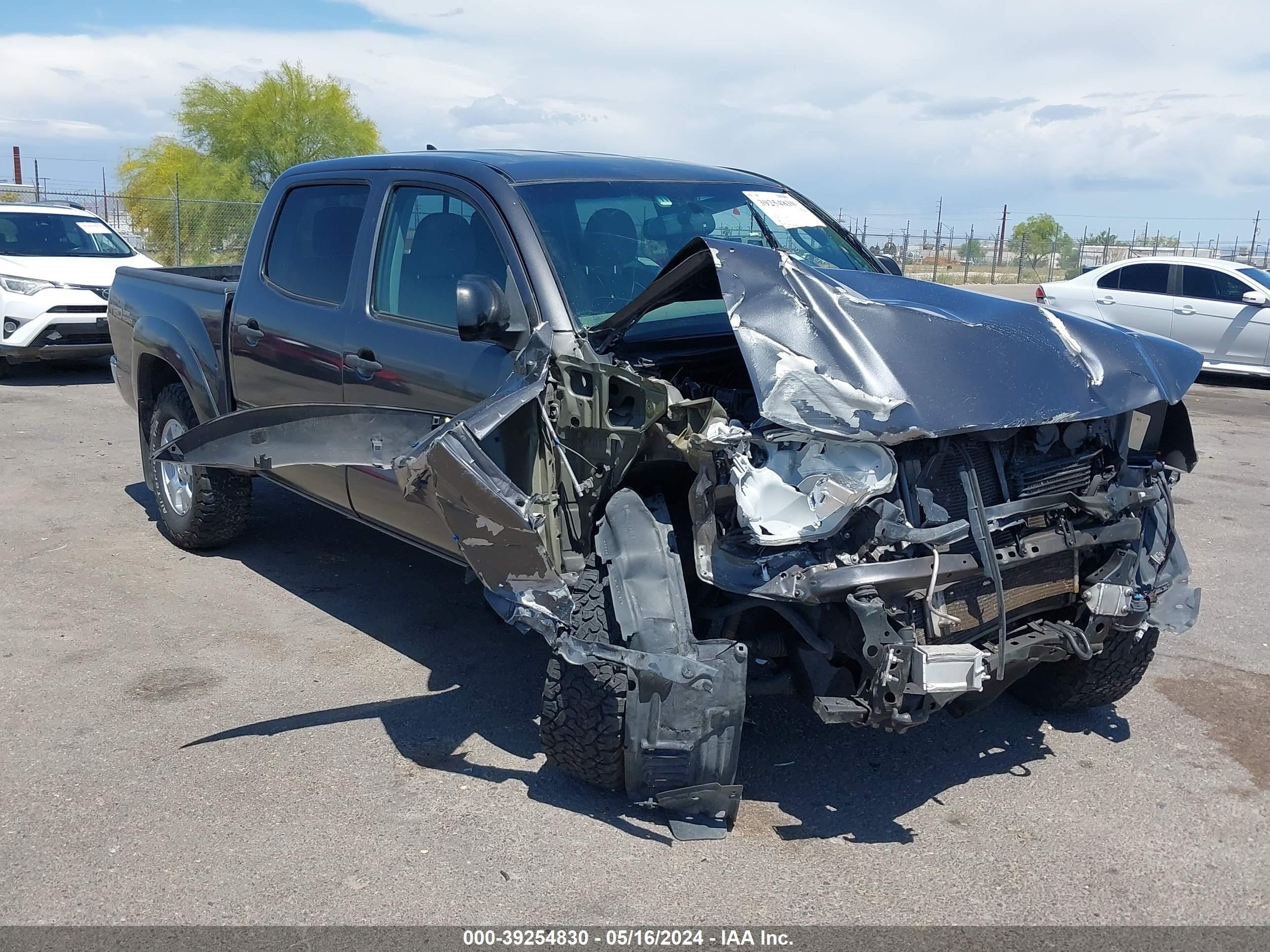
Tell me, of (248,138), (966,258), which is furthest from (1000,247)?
(248,138)

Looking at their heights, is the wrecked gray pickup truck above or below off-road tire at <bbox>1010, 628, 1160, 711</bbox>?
above

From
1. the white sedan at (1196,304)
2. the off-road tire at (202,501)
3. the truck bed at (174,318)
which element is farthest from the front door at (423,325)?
the white sedan at (1196,304)

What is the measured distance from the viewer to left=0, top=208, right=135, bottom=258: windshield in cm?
1228

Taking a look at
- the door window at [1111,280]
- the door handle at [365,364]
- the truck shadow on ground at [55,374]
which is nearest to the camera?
the door handle at [365,364]

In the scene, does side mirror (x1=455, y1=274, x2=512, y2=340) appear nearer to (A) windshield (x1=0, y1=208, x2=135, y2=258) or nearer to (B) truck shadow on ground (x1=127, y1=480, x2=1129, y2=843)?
(B) truck shadow on ground (x1=127, y1=480, x2=1129, y2=843)

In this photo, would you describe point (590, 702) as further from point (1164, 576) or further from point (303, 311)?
point (303, 311)

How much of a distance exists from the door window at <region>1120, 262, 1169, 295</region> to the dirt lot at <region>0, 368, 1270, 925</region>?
9452 mm

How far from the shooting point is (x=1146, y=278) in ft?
46.6

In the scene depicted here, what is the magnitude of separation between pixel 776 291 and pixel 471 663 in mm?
2248

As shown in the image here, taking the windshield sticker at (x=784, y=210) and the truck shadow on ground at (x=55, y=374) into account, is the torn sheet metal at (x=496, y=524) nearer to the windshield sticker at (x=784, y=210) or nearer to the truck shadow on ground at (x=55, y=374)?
the windshield sticker at (x=784, y=210)

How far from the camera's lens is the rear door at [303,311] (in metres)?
4.79

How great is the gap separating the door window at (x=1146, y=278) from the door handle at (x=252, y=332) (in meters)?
12.2

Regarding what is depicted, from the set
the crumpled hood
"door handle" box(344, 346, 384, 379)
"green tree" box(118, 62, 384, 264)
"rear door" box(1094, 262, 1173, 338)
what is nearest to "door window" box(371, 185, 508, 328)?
"door handle" box(344, 346, 384, 379)

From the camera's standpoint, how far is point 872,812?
3.65 metres
